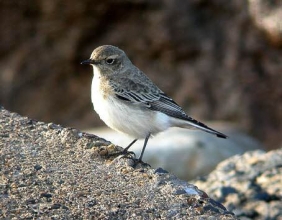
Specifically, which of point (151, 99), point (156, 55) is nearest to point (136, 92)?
point (151, 99)

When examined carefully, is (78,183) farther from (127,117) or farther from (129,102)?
(129,102)

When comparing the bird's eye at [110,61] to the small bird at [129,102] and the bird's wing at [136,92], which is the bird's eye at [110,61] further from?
the bird's wing at [136,92]

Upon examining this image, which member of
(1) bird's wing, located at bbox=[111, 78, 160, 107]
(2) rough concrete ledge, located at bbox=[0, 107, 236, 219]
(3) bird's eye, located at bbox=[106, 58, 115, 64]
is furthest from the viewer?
(3) bird's eye, located at bbox=[106, 58, 115, 64]

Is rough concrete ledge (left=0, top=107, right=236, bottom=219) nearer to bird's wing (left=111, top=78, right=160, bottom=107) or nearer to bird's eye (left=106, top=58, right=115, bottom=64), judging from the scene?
bird's wing (left=111, top=78, right=160, bottom=107)

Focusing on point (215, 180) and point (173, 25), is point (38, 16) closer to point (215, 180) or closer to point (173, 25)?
point (173, 25)

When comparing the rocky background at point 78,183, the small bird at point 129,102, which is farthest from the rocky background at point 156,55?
the rocky background at point 78,183

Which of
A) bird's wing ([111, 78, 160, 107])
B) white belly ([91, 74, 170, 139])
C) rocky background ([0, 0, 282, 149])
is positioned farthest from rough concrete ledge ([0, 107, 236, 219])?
rocky background ([0, 0, 282, 149])
